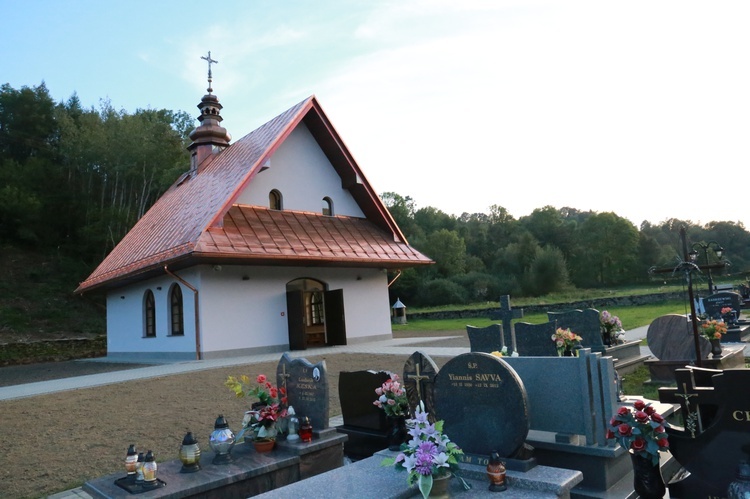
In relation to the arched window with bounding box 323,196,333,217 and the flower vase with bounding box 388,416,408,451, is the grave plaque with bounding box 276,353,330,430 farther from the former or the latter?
the arched window with bounding box 323,196,333,217

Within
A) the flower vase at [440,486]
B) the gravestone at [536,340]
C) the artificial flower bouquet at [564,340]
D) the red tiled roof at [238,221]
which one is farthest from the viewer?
the red tiled roof at [238,221]

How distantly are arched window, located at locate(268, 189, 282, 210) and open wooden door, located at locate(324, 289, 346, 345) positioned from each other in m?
3.32

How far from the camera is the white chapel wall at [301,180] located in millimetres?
16756

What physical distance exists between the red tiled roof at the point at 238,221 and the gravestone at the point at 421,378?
963 cm

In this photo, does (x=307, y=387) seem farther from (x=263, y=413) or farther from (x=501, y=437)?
(x=501, y=437)

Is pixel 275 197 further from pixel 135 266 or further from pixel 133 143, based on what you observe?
pixel 133 143

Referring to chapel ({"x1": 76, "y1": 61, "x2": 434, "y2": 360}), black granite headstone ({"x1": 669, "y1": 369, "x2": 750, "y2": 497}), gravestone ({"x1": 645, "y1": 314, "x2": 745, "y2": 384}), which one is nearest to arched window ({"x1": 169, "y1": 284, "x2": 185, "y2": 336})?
chapel ({"x1": 76, "y1": 61, "x2": 434, "y2": 360})

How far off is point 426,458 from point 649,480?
1.62 meters

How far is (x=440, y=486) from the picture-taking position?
3424 mm

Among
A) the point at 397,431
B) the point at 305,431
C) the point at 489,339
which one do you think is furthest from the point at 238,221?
the point at 397,431

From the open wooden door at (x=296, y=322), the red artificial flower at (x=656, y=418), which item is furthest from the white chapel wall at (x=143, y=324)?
the red artificial flower at (x=656, y=418)

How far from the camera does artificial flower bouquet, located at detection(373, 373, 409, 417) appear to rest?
16.7 ft

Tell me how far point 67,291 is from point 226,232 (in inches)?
899

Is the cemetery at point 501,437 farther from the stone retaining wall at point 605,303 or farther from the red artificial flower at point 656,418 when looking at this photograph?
the stone retaining wall at point 605,303
